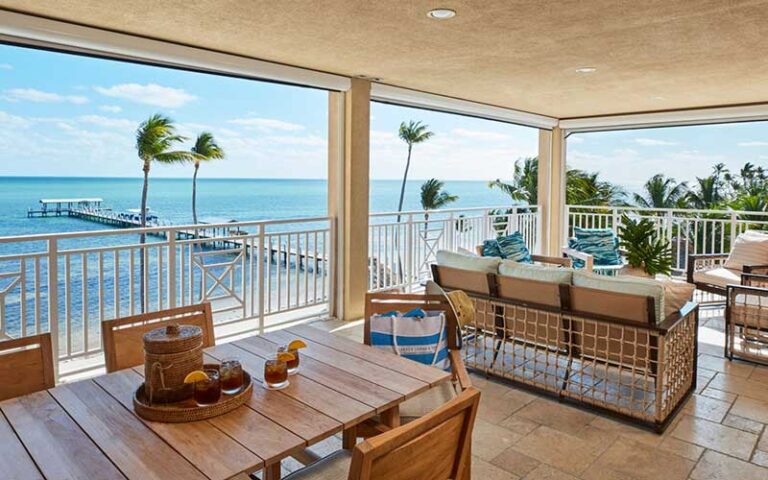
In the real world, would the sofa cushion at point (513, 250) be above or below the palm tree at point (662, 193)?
below

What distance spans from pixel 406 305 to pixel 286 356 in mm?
854

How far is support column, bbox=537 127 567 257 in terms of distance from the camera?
8.41 meters

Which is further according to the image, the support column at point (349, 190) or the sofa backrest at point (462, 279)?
the support column at point (349, 190)

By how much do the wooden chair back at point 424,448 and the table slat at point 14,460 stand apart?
779 mm

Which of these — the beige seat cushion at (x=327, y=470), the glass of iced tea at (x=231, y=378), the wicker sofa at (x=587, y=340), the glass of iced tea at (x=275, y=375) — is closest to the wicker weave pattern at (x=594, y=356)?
the wicker sofa at (x=587, y=340)

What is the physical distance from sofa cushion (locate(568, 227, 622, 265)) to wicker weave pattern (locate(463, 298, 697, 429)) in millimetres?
2690

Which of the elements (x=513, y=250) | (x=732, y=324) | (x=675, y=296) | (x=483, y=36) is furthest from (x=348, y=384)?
(x=513, y=250)

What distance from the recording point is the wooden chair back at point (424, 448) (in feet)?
3.73

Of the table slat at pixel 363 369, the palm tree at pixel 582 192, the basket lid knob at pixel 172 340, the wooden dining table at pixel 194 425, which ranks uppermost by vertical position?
the palm tree at pixel 582 192

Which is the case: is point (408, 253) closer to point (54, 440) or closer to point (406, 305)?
point (406, 305)

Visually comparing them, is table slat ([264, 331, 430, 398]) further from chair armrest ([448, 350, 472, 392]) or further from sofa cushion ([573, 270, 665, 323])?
sofa cushion ([573, 270, 665, 323])

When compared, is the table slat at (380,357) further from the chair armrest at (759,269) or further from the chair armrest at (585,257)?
the chair armrest at (759,269)

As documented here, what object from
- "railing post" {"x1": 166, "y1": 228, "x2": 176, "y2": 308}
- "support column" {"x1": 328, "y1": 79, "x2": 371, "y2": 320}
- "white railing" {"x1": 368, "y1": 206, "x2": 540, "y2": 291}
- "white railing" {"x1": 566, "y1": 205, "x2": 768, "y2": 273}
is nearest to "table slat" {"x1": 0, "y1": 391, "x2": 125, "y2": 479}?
"railing post" {"x1": 166, "y1": 228, "x2": 176, "y2": 308}

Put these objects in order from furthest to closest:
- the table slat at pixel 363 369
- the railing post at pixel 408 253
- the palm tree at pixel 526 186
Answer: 1. the palm tree at pixel 526 186
2. the railing post at pixel 408 253
3. the table slat at pixel 363 369
